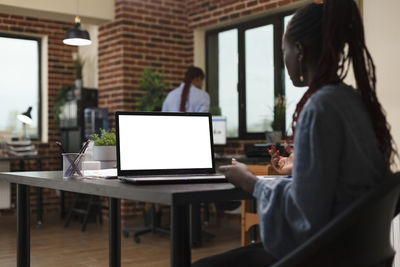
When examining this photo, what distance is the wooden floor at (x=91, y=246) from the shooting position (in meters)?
3.87

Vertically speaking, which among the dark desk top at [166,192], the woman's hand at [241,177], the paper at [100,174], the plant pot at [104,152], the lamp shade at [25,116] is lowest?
the dark desk top at [166,192]

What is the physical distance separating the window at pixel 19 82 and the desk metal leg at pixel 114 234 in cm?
446

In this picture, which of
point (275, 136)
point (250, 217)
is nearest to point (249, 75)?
point (275, 136)

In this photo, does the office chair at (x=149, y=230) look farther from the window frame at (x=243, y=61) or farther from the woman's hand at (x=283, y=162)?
the woman's hand at (x=283, y=162)

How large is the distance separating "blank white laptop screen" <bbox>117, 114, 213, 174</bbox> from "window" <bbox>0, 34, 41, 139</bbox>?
5014 millimetres

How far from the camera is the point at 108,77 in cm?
589

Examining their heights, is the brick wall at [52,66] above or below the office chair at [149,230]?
above

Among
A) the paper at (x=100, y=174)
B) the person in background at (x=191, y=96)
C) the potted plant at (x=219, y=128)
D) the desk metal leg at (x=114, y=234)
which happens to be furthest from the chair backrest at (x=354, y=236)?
the potted plant at (x=219, y=128)

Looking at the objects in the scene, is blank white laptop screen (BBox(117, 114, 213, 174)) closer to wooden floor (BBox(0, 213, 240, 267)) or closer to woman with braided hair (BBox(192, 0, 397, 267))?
woman with braided hair (BBox(192, 0, 397, 267))

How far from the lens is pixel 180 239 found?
4.34 feet

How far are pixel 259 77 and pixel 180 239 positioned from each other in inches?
173

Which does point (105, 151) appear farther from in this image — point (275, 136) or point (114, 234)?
point (275, 136)

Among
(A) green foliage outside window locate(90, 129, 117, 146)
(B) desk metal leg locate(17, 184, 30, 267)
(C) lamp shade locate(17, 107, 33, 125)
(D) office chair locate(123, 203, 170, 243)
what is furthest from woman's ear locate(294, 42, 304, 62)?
(C) lamp shade locate(17, 107, 33, 125)

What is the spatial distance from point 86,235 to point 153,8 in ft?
8.95
